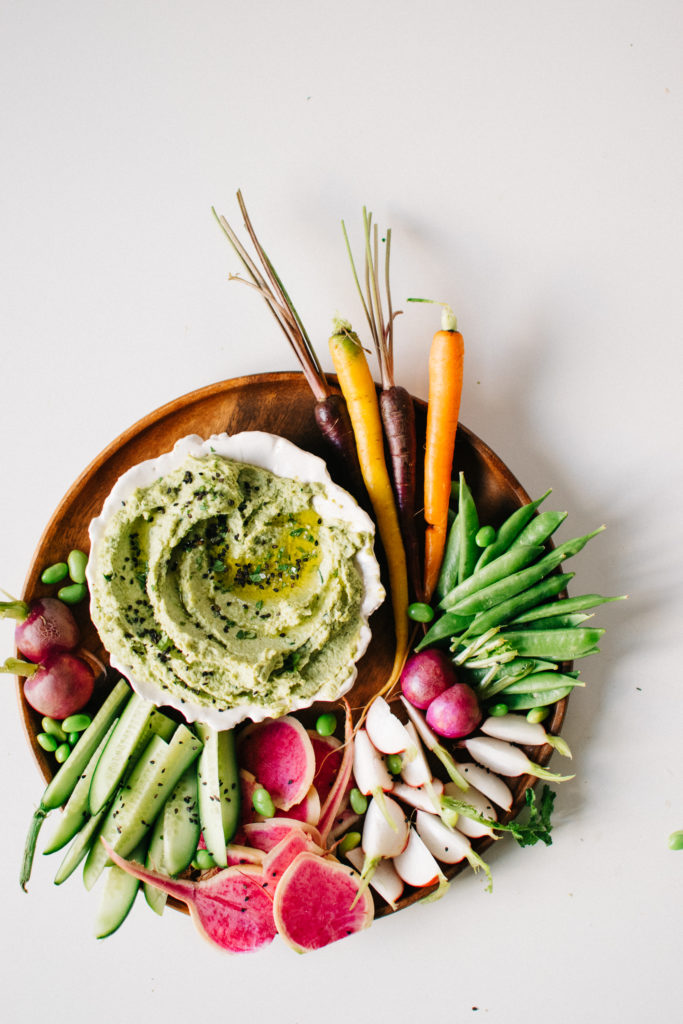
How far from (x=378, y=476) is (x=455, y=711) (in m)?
0.94

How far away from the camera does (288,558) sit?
274 cm

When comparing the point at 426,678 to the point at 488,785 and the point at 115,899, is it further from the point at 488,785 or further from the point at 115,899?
the point at 115,899

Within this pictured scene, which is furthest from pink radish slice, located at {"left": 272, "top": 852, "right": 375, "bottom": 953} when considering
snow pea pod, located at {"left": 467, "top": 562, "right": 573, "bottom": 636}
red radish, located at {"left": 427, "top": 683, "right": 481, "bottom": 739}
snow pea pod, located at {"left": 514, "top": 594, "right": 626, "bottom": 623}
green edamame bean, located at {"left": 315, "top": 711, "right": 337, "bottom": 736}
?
snow pea pod, located at {"left": 514, "top": 594, "right": 626, "bottom": 623}

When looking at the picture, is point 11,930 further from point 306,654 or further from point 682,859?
point 682,859

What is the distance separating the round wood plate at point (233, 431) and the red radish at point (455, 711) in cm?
29

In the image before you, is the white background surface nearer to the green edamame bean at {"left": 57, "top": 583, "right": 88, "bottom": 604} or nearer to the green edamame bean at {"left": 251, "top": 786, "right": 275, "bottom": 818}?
the green edamame bean at {"left": 57, "top": 583, "right": 88, "bottom": 604}

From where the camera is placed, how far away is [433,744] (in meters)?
2.73

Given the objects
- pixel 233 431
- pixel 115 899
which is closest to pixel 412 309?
pixel 233 431

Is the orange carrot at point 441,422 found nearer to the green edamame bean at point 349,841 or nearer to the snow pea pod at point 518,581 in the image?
the snow pea pod at point 518,581

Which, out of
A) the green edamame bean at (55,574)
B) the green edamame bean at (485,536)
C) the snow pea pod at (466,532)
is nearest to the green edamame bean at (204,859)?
the green edamame bean at (55,574)

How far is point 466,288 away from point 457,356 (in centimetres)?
46

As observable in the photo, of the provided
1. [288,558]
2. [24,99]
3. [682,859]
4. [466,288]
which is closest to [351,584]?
[288,558]

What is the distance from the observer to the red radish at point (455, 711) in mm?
2699

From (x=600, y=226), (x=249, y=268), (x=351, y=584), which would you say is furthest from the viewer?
(x=600, y=226)
